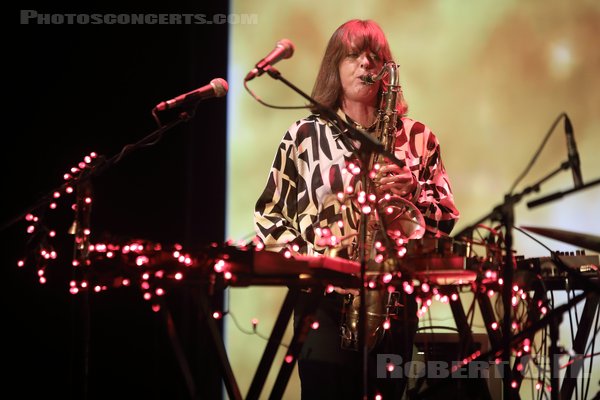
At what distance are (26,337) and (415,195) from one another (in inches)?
84.4

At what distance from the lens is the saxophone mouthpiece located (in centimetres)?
311

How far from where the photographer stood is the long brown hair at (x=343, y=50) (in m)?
3.16

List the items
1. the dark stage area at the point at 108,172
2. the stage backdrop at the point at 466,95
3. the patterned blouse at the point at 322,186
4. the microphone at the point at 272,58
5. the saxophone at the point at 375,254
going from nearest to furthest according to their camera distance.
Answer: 1. the microphone at the point at 272,58
2. the saxophone at the point at 375,254
3. the patterned blouse at the point at 322,186
4. the dark stage area at the point at 108,172
5. the stage backdrop at the point at 466,95

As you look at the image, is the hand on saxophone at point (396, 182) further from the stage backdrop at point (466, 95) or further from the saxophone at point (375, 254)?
the stage backdrop at point (466, 95)

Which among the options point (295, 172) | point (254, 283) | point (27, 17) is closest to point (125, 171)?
point (27, 17)

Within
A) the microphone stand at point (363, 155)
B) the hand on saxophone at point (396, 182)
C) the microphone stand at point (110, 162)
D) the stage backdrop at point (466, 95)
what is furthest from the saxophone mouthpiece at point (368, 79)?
the stage backdrop at point (466, 95)

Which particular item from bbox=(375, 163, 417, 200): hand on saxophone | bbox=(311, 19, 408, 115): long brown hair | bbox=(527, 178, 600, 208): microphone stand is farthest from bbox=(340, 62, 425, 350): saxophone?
bbox=(527, 178, 600, 208): microphone stand

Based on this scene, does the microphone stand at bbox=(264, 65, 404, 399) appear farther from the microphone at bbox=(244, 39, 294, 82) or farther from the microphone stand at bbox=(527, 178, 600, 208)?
the microphone stand at bbox=(527, 178, 600, 208)

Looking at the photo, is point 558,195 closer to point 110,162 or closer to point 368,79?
point 368,79

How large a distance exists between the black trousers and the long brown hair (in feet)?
3.10

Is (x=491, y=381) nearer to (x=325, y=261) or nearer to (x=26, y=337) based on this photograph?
(x=325, y=261)

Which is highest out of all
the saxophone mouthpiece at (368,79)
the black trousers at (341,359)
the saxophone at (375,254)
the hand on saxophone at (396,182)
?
the saxophone mouthpiece at (368,79)

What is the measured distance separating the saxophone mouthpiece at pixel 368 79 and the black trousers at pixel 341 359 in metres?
0.97

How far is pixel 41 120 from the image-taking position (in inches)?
149
